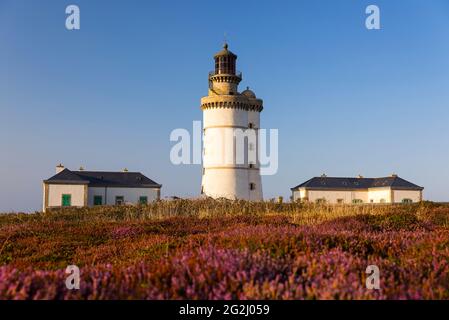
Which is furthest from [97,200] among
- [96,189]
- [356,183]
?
[356,183]

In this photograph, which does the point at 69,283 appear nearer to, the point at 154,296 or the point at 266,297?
the point at 154,296

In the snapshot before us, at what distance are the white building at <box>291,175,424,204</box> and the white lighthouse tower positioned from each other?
48.0 ft

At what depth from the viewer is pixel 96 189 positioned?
176 ft

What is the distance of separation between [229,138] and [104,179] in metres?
17.4

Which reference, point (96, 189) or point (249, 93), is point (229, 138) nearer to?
point (249, 93)

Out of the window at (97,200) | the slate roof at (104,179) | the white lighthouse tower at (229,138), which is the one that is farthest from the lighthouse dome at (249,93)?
the window at (97,200)

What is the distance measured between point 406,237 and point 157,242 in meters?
5.29

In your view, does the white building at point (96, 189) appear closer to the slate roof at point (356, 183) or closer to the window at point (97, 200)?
the window at point (97, 200)

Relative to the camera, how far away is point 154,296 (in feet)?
14.3

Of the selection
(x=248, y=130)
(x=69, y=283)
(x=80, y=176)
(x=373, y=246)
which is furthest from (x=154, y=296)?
(x=80, y=176)

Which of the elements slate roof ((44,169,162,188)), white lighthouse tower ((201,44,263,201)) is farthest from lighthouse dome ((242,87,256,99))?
slate roof ((44,169,162,188))

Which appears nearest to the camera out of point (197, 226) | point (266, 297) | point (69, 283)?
point (266, 297)

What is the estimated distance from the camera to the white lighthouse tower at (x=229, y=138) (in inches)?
1812

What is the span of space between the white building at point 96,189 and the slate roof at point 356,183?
68.9ft
